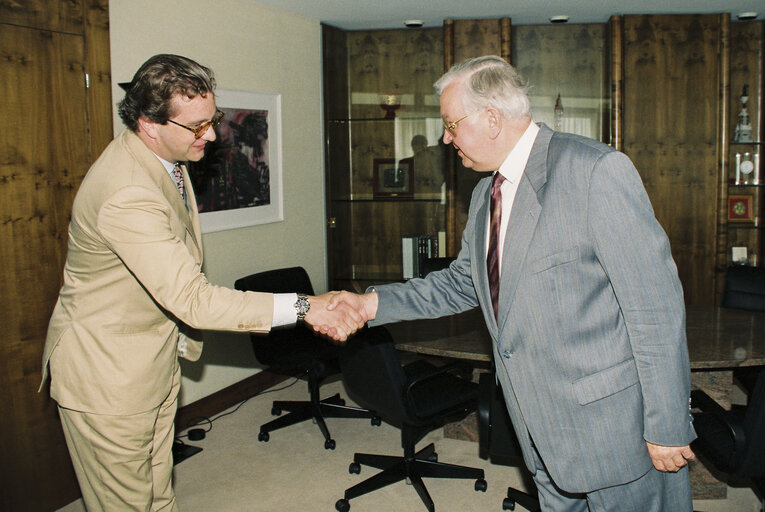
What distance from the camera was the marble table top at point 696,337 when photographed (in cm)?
292

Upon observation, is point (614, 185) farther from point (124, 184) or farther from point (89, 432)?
point (89, 432)

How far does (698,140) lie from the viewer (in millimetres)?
5438

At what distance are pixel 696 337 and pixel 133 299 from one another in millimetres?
2595

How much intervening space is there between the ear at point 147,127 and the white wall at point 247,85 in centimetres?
158

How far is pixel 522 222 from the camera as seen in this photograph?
1852 mm

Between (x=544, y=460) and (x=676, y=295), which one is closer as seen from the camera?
(x=676, y=295)

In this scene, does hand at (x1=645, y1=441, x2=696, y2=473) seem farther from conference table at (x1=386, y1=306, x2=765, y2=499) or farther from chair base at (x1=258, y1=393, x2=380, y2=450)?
chair base at (x1=258, y1=393, x2=380, y2=450)

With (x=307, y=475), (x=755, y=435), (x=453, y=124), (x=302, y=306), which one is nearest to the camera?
(x=453, y=124)

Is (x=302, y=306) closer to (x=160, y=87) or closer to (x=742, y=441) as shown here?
(x=160, y=87)

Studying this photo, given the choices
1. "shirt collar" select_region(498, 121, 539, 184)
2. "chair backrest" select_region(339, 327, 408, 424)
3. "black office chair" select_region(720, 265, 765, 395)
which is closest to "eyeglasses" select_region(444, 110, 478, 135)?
"shirt collar" select_region(498, 121, 539, 184)

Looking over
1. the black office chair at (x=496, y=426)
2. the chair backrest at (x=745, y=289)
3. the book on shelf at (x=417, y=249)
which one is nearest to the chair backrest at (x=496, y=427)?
the black office chair at (x=496, y=426)

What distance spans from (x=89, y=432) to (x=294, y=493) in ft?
5.42

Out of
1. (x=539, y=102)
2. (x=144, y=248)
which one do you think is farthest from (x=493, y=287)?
(x=539, y=102)

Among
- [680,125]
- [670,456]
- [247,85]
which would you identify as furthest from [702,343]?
[247,85]
